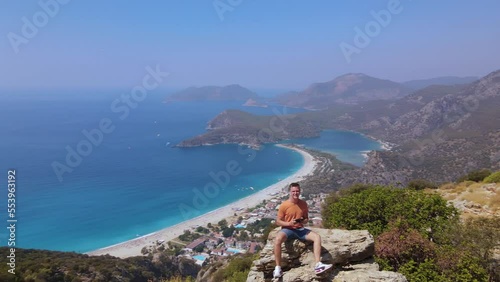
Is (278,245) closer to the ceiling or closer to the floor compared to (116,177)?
Result: closer to the floor

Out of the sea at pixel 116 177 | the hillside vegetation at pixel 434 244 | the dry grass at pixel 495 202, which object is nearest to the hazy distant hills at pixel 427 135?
the sea at pixel 116 177

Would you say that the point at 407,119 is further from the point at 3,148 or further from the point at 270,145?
the point at 3,148

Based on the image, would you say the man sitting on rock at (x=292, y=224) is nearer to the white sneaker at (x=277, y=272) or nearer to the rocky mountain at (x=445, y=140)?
the white sneaker at (x=277, y=272)

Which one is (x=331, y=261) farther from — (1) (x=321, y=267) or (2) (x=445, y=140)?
(2) (x=445, y=140)

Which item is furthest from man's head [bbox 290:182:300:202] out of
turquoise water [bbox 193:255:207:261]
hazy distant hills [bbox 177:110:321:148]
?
hazy distant hills [bbox 177:110:321:148]

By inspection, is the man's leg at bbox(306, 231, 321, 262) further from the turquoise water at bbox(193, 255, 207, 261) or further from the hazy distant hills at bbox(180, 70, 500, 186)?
the hazy distant hills at bbox(180, 70, 500, 186)

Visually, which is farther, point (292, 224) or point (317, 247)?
point (292, 224)

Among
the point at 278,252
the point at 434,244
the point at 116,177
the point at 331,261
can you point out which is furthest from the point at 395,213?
the point at 116,177
